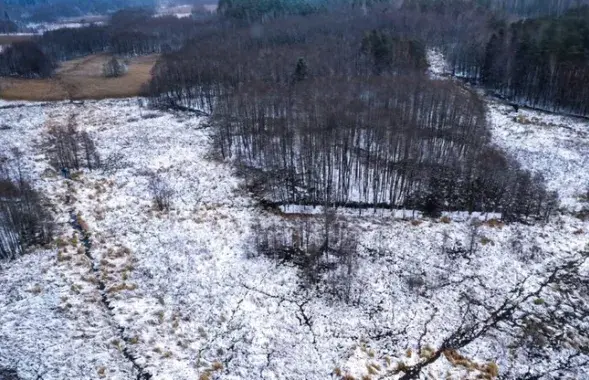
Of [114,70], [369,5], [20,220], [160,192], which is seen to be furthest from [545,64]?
[369,5]

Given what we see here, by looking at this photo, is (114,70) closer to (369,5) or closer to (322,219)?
(322,219)

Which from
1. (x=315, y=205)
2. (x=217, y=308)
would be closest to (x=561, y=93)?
(x=315, y=205)

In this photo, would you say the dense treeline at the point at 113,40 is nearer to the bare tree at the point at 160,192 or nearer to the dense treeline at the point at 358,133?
the dense treeline at the point at 358,133

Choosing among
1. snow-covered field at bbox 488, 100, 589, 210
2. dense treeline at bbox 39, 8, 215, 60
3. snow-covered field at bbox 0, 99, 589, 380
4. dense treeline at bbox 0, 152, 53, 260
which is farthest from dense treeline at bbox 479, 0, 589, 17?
Result: dense treeline at bbox 0, 152, 53, 260

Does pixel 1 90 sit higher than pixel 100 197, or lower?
higher

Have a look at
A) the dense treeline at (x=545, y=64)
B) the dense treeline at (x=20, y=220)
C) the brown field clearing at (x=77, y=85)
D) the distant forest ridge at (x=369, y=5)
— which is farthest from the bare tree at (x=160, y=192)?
the distant forest ridge at (x=369, y=5)

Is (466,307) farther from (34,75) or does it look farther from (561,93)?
(34,75)
